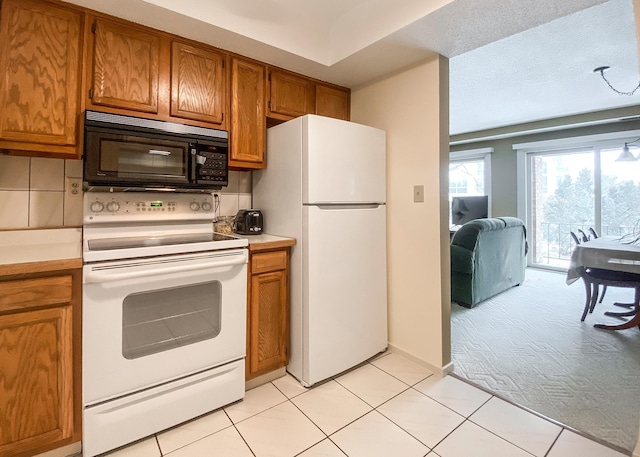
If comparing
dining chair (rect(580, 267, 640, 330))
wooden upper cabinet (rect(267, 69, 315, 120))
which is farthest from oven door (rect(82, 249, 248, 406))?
dining chair (rect(580, 267, 640, 330))

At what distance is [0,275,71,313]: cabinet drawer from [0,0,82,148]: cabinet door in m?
0.71

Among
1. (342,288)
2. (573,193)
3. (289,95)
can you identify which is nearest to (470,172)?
(573,193)

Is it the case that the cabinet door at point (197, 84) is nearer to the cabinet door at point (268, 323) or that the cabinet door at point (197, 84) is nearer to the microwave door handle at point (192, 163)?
the microwave door handle at point (192, 163)

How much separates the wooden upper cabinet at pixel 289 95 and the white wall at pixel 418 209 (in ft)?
1.78

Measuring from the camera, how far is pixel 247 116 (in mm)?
2162

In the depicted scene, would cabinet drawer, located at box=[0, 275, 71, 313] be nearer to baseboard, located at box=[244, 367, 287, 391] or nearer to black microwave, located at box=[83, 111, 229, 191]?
black microwave, located at box=[83, 111, 229, 191]

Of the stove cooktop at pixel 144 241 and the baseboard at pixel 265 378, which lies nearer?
the stove cooktop at pixel 144 241

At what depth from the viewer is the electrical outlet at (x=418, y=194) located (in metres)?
2.18

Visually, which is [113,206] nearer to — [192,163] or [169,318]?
[192,163]

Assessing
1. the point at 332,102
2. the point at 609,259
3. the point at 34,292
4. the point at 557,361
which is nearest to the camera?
the point at 34,292

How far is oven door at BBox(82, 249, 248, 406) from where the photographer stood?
137 centimetres

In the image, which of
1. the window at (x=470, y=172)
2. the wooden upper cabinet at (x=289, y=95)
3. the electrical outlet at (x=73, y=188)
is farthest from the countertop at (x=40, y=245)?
the window at (x=470, y=172)

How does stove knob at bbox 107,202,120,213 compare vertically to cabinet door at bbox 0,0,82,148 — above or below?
below

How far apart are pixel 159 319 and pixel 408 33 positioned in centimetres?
210
